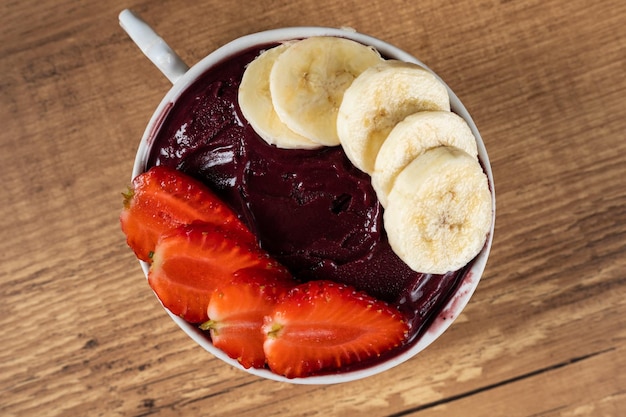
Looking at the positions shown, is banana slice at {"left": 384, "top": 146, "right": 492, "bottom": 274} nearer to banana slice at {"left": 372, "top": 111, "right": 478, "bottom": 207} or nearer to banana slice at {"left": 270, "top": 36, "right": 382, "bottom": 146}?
banana slice at {"left": 372, "top": 111, "right": 478, "bottom": 207}

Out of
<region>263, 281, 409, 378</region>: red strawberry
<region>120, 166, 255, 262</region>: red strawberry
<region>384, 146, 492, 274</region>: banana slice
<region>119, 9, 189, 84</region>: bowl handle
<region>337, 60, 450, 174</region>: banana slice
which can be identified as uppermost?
<region>119, 9, 189, 84</region>: bowl handle

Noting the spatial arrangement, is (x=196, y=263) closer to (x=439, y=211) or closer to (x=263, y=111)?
(x=263, y=111)

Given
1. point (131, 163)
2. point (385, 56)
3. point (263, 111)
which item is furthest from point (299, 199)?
point (131, 163)

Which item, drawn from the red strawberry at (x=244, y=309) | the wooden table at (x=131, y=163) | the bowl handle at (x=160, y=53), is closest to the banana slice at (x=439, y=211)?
the red strawberry at (x=244, y=309)

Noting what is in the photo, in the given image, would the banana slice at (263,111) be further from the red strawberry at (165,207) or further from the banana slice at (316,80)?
the red strawberry at (165,207)

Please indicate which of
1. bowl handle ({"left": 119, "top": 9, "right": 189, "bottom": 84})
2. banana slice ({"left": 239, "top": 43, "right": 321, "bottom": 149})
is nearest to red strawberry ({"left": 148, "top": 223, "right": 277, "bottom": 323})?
banana slice ({"left": 239, "top": 43, "right": 321, "bottom": 149})
